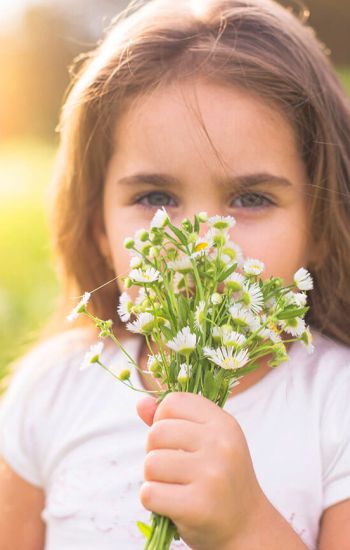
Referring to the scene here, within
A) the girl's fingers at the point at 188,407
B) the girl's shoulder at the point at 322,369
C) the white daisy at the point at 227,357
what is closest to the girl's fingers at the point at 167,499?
the girl's fingers at the point at 188,407

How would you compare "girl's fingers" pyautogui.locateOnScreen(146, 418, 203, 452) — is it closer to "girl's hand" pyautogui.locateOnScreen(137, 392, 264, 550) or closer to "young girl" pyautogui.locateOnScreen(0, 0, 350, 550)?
"girl's hand" pyautogui.locateOnScreen(137, 392, 264, 550)

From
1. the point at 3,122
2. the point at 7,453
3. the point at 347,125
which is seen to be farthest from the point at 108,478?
the point at 3,122

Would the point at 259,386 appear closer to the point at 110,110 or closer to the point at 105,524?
the point at 105,524

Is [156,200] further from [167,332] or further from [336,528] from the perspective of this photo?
[336,528]

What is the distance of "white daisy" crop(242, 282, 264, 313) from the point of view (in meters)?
1.39

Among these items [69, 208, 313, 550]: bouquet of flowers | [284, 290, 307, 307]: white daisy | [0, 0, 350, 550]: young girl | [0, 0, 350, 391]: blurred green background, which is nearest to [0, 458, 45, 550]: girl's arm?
[0, 0, 350, 550]: young girl

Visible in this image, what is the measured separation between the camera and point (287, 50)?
7.09 feet

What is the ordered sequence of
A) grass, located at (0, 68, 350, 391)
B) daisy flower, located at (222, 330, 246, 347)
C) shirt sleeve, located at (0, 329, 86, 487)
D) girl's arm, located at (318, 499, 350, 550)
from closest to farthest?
1. daisy flower, located at (222, 330, 246, 347)
2. girl's arm, located at (318, 499, 350, 550)
3. shirt sleeve, located at (0, 329, 86, 487)
4. grass, located at (0, 68, 350, 391)

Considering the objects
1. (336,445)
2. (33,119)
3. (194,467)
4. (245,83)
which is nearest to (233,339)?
(194,467)

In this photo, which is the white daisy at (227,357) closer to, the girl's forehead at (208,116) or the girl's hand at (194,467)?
the girl's hand at (194,467)

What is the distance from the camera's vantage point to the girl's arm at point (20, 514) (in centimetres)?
238

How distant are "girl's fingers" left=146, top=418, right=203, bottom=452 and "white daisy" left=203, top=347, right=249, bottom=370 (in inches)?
5.4

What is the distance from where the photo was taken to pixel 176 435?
143 cm

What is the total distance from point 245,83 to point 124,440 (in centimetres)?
92
